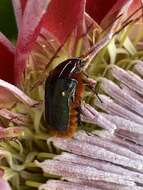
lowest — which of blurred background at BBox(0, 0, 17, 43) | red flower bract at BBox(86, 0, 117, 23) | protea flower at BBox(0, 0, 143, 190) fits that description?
protea flower at BBox(0, 0, 143, 190)

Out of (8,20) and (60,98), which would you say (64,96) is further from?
(8,20)

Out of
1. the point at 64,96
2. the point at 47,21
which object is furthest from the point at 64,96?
the point at 47,21

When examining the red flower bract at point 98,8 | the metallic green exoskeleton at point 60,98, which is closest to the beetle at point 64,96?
the metallic green exoskeleton at point 60,98

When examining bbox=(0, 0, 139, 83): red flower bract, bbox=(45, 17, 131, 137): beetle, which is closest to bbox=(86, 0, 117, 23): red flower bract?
bbox=(0, 0, 139, 83): red flower bract

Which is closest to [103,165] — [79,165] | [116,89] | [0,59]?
[79,165]

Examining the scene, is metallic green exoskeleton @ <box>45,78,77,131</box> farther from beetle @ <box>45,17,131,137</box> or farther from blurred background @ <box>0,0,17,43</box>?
blurred background @ <box>0,0,17,43</box>

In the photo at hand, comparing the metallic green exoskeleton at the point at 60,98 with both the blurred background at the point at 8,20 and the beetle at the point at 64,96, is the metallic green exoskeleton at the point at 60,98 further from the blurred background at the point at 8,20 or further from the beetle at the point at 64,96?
the blurred background at the point at 8,20

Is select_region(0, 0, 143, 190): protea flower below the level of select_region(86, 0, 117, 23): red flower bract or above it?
below
